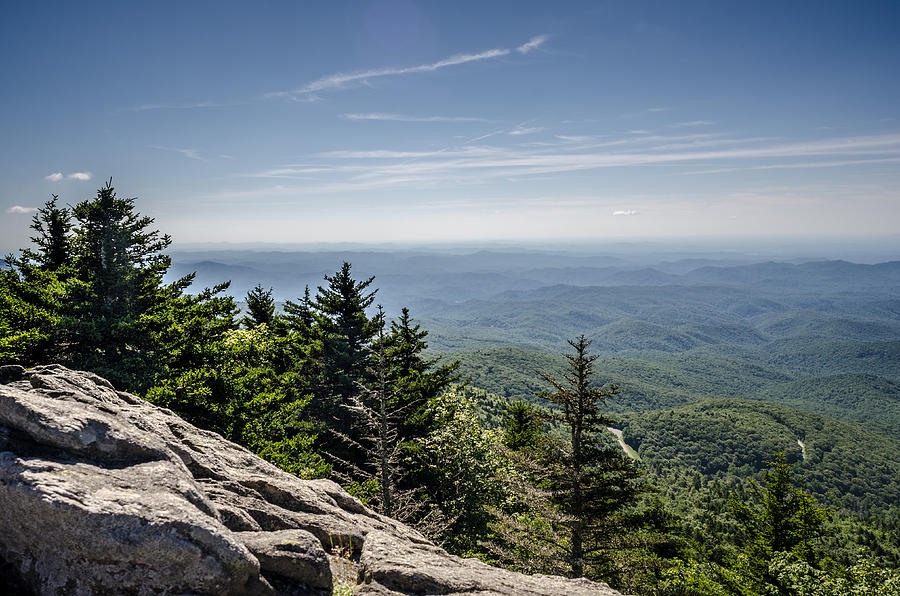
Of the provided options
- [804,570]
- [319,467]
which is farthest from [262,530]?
[804,570]

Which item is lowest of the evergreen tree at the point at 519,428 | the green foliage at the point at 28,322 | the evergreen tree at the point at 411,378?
the evergreen tree at the point at 519,428

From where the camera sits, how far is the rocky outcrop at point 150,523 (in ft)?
17.5

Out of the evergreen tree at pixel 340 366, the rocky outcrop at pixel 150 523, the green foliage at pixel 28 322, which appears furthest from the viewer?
the evergreen tree at pixel 340 366

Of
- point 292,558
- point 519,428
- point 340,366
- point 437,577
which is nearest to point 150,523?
point 292,558

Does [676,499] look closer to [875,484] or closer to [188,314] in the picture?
[875,484]

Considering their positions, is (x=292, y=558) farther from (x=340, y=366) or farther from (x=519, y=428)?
(x=519, y=428)

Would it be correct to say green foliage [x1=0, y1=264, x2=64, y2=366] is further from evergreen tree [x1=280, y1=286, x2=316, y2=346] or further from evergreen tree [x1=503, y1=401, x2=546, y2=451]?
evergreen tree [x1=503, y1=401, x2=546, y2=451]

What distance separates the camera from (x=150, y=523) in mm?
5602

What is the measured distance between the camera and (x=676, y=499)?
4916 inches

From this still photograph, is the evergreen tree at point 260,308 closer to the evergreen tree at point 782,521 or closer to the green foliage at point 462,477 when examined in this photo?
the green foliage at point 462,477

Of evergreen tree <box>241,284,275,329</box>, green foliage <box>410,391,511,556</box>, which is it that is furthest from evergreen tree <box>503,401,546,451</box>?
evergreen tree <box>241,284,275,329</box>

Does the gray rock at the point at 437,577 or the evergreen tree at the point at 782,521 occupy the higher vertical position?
the gray rock at the point at 437,577

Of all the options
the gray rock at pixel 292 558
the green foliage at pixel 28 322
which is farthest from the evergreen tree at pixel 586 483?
the green foliage at pixel 28 322

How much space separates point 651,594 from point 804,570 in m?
6.65
